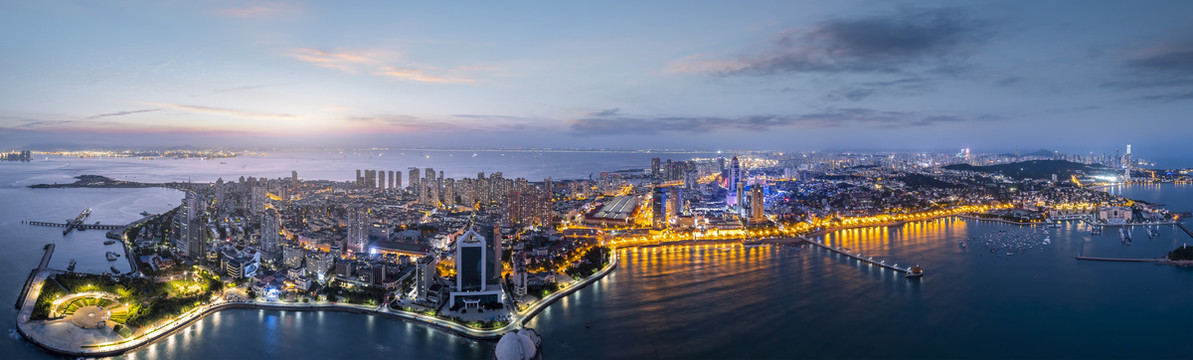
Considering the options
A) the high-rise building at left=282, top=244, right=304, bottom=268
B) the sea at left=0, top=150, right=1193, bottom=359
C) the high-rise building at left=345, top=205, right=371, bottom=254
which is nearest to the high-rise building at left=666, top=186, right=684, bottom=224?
the sea at left=0, top=150, right=1193, bottom=359

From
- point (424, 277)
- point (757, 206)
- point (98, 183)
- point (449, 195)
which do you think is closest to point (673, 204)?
point (757, 206)

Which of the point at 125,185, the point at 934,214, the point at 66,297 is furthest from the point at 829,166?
the point at 125,185

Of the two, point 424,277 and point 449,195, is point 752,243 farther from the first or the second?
point 449,195

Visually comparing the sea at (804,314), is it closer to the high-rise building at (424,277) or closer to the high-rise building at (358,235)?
the high-rise building at (424,277)

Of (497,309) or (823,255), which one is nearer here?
(497,309)

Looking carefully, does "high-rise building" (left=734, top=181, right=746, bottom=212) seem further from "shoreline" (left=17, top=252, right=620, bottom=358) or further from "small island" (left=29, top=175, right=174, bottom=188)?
"small island" (left=29, top=175, right=174, bottom=188)

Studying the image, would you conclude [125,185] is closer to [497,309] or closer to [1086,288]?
[497,309]
